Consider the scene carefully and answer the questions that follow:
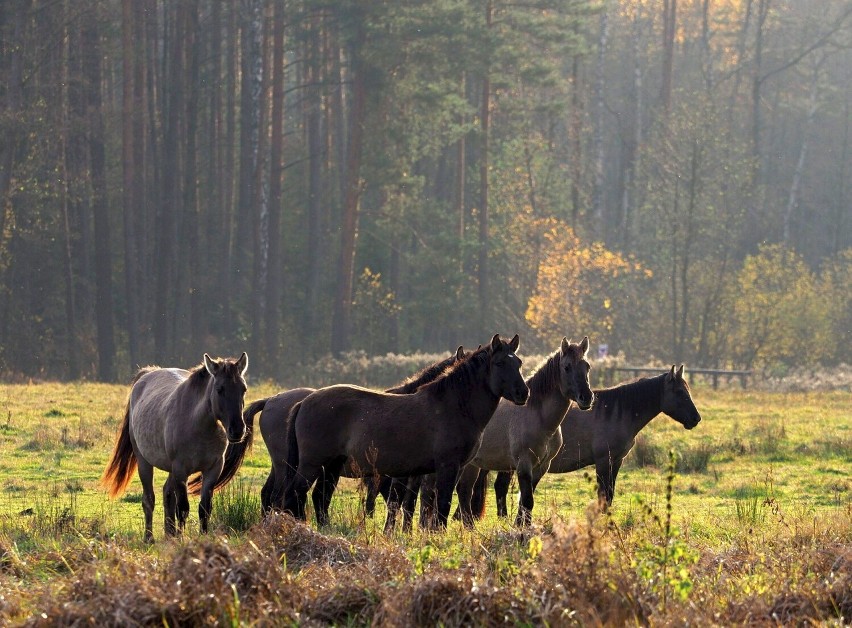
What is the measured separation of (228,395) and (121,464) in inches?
95.4

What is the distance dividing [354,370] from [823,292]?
68.3 ft

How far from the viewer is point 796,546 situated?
9375 mm

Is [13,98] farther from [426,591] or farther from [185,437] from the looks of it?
[426,591]

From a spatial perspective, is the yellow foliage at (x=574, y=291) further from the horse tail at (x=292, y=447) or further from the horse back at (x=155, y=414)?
the horse tail at (x=292, y=447)

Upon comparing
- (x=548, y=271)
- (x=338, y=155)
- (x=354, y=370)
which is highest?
(x=338, y=155)

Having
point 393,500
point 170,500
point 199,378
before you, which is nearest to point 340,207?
point 393,500

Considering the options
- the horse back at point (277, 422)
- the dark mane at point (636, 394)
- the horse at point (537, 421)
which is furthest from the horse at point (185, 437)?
the dark mane at point (636, 394)

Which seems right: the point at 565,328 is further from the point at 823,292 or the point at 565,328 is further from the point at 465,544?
the point at 465,544

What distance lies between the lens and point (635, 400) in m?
13.9

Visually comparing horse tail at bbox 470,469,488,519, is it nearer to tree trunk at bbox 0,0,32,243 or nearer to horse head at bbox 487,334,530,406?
horse head at bbox 487,334,530,406

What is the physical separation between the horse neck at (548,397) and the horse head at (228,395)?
318 cm

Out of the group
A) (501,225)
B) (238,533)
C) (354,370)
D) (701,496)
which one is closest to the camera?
(238,533)

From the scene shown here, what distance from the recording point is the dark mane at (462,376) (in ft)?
36.4

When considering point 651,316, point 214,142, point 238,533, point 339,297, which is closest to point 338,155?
point 214,142
